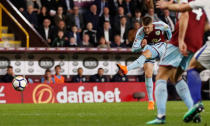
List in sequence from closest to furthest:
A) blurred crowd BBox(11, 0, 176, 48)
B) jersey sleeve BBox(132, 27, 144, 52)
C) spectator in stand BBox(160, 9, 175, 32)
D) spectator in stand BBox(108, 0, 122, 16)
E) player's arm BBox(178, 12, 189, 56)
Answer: player's arm BBox(178, 12, 189, 56) → jersey sleeve BBox(132, 27, 144, 52) → blurred crowd BBox(11, 0, 176, 48) → spectator in stand BBox(160, 9, 175, 32) → spectator in stand BBox(108, 0, 122, 16)

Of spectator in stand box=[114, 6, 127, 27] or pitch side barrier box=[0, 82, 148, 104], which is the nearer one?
pitch side barrier box=[0, 82, 148, 104]

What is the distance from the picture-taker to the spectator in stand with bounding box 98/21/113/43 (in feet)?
68.9

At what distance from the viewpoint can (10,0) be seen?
852 inches

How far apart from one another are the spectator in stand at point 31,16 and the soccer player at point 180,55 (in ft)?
40.5

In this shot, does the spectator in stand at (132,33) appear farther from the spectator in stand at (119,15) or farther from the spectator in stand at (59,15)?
the spectator in stand at (59,15)

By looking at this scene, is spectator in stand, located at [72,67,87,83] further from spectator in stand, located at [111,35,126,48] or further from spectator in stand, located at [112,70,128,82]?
spectator in stand, located at [111,35,126,48]

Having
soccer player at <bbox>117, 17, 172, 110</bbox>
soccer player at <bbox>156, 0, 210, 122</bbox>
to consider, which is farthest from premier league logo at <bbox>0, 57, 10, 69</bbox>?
soccer player at <bbox>156, 0, 210, 122</bbox>

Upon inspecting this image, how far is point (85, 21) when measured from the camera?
847 inches

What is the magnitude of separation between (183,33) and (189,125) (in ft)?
4.30

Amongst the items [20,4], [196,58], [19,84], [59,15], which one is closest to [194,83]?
[196,58]

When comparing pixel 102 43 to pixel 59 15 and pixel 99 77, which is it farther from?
pixel 59 15

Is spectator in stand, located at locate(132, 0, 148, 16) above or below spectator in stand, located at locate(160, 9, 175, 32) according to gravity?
above

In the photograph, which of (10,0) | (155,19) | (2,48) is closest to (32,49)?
(2,48)

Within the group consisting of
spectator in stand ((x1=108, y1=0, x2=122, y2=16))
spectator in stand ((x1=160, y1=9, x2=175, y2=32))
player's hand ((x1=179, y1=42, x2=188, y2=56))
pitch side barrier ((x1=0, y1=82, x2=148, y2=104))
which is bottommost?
pitch side barrier ((x1=0, y1=82, x2=148, y2=104))
